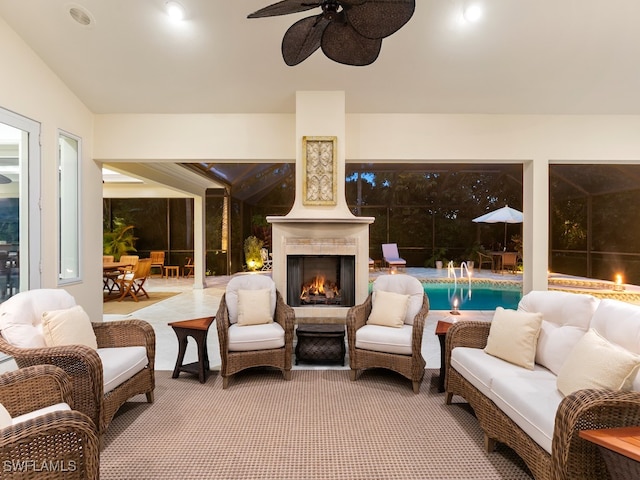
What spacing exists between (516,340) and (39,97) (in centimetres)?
537

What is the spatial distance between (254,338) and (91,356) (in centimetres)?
140

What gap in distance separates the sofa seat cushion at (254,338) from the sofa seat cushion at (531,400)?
6.24 ft

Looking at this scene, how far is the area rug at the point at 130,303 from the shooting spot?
21.6 feet

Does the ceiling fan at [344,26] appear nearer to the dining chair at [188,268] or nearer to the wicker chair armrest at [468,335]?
the wicker chair armrest at [468,335]

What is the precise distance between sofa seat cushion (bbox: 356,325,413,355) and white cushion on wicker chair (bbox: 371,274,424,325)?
0.89 feet

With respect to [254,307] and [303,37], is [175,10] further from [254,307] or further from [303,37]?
[254,307]

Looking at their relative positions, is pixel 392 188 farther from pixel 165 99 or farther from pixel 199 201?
pixel 165 99

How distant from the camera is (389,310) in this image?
12.0ft

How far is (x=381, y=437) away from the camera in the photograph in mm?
2506

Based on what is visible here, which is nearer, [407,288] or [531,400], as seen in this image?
[531,400]

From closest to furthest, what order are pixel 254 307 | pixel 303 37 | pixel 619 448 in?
pixel 619 448
pixel 303 37
pixel 254 307

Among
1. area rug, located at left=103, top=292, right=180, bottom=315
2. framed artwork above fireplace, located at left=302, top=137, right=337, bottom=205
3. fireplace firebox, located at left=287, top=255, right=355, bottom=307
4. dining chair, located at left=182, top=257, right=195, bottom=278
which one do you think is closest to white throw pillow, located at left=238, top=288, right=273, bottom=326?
fireplace firebox, located at left=287, top=255, right=355, bottom=307

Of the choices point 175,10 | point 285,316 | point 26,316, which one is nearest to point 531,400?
point 285,316

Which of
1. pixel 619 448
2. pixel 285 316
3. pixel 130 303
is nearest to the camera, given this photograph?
pixel 619 448
